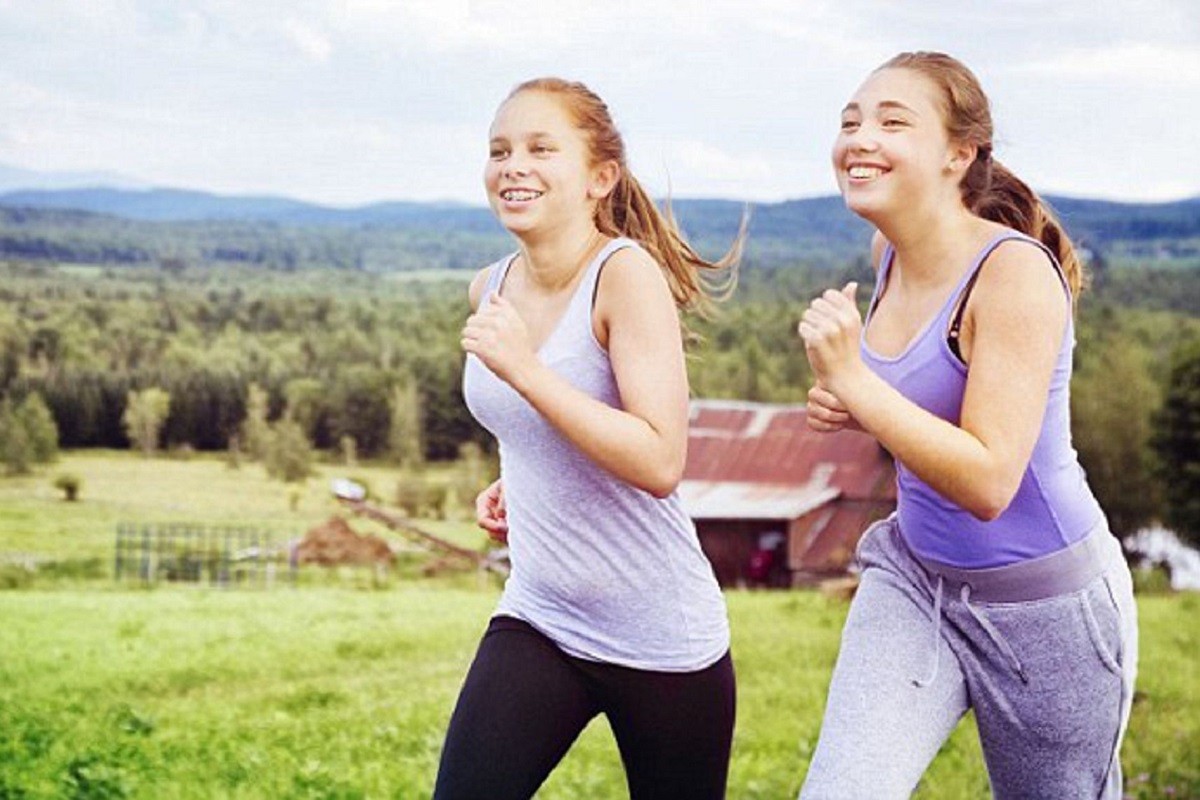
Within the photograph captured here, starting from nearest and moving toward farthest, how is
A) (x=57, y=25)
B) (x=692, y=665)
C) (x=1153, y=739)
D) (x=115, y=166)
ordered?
(x=692, y=665), (x=1153, y=739), (x=57, y=25), (x=115, y=166)

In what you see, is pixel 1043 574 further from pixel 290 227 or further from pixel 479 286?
pixel 290 227

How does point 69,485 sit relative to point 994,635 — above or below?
below

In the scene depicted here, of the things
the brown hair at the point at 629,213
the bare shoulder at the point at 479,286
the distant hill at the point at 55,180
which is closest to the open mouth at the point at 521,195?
the brown hair at the point at 629,213

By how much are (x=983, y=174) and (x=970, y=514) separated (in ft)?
1.35

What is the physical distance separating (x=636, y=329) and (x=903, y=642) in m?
0.48

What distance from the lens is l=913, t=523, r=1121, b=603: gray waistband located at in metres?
2.24

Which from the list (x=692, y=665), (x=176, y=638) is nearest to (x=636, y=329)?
(x=692, y=665)

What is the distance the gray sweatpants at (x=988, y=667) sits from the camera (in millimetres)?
2215

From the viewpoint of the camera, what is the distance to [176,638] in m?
5.97

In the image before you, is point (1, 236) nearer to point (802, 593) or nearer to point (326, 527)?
point (326, 527)

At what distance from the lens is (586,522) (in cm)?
229

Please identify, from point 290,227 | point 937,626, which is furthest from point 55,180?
point 937,626

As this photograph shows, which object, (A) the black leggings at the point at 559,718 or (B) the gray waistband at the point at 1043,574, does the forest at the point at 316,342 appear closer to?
(A) the black leggings at the point at 559,718

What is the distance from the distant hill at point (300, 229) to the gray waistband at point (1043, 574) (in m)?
4.30
